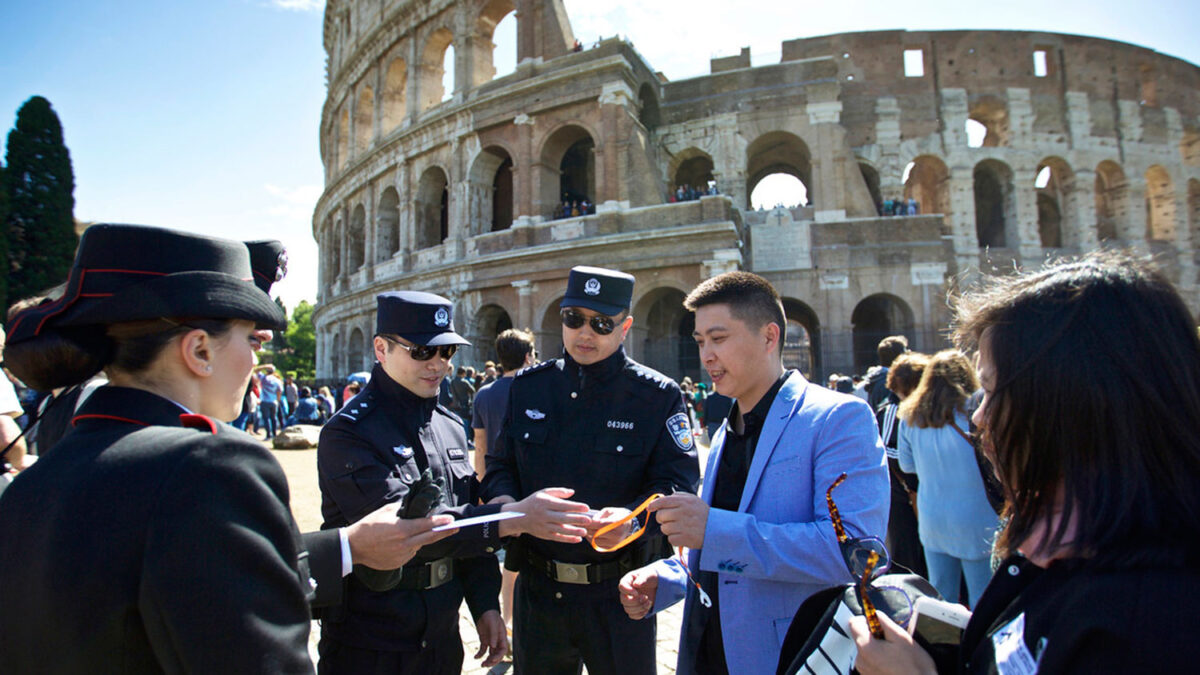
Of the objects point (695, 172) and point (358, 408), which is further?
point (695, 172)

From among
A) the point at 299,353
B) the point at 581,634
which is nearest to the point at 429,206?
the point at 581,634

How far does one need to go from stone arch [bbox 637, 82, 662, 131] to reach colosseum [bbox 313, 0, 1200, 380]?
72mm

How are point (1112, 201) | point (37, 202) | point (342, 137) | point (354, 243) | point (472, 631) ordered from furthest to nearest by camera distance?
point (342, 137), point (354, 243), point (37, 202), point (1112, 201), point (472, 631)

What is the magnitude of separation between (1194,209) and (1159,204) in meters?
2.24

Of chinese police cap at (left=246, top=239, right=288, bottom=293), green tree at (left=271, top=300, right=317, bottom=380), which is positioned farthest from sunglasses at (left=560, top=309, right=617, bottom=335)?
green tree at (left=271, top=300, right=317, bottom=380)

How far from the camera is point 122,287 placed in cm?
132

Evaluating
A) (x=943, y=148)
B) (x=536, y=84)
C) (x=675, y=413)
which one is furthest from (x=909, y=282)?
(x=675, y=413)

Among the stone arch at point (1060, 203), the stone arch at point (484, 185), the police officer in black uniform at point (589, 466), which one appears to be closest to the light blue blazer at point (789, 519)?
the police officer in black uniform at point (589, 466)

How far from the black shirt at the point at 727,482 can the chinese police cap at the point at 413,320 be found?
4.29ft

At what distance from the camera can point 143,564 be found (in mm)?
1069

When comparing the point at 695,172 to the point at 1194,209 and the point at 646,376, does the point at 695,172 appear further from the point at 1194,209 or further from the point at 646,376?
the point at 1194,209

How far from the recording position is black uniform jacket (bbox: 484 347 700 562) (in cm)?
285

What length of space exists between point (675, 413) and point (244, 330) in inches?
79.9

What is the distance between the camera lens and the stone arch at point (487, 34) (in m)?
20.9
